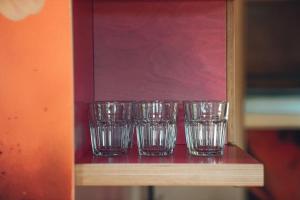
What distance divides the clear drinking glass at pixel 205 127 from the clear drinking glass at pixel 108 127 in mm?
121

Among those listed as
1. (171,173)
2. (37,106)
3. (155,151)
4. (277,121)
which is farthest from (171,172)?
(277,121)

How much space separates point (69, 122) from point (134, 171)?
5.3 inches

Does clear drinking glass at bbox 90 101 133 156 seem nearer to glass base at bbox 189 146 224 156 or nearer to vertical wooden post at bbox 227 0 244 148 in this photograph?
glass base at bbox 189 146 224 156

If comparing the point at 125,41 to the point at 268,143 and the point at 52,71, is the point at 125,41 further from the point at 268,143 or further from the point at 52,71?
the point at 268,143

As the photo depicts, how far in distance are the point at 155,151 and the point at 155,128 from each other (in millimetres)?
43

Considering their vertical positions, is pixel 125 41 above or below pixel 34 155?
above

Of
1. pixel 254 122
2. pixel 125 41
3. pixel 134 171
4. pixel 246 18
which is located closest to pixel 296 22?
pixel 246 18

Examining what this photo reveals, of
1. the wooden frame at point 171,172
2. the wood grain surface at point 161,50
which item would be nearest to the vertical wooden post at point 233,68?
the wood grain surface at point 161,50

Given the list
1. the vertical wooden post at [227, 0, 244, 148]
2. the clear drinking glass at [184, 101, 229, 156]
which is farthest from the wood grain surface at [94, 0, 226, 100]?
the clear drinking glass at [184, 101, 229, 156]

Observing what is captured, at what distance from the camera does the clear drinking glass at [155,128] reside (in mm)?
846

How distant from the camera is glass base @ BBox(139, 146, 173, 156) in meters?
0.84

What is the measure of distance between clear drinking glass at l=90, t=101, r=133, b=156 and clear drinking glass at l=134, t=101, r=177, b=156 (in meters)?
0.03

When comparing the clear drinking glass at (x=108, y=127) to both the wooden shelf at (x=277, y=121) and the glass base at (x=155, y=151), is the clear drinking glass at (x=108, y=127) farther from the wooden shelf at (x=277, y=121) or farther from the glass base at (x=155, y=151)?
the wooden shelf at (x=277, y=121)

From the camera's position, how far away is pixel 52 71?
2.44ft
